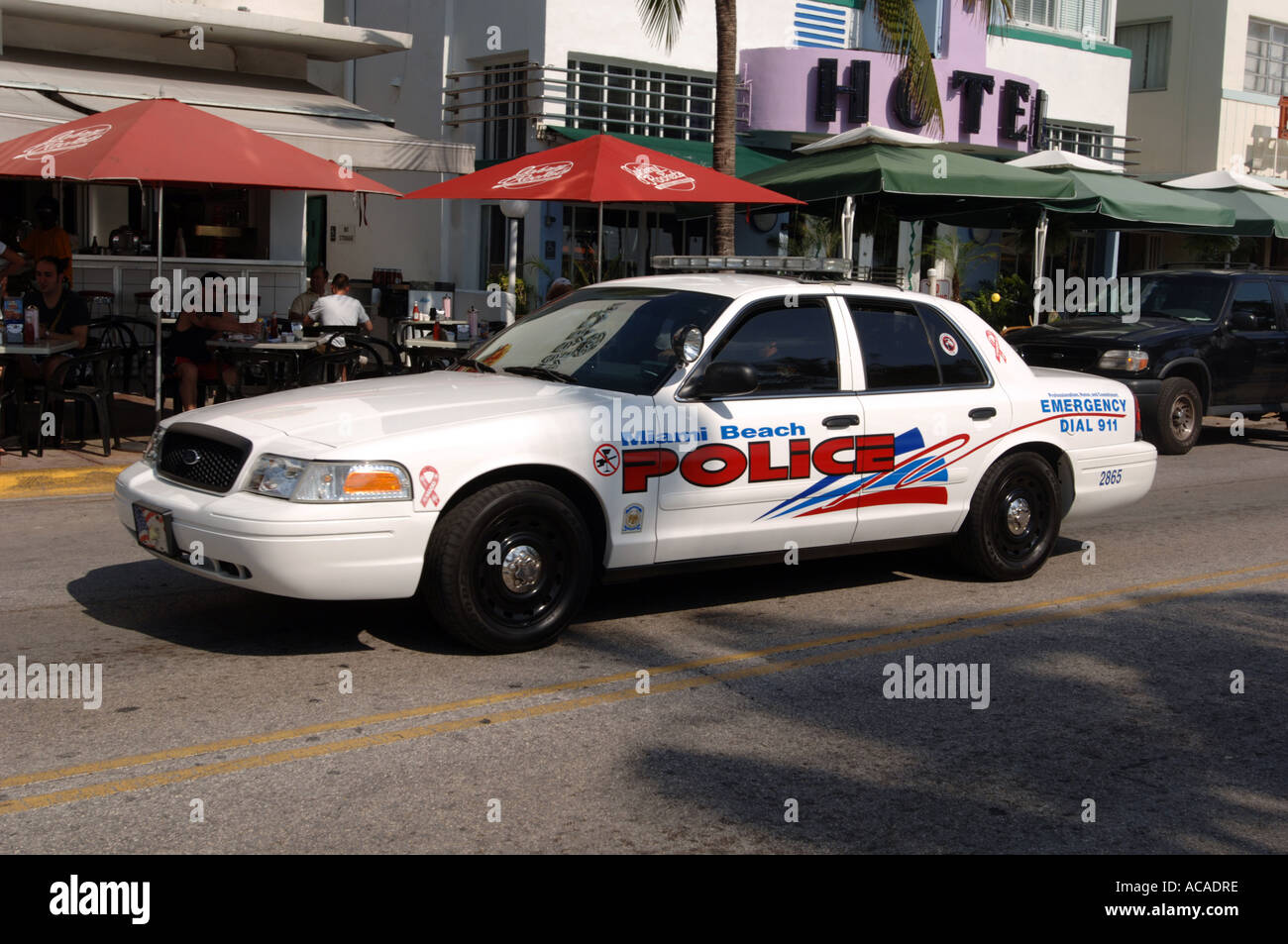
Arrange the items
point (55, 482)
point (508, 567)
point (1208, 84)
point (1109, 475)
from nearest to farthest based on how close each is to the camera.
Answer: point (508, 567), point (1109, 475), point (55, 482), point (1208, 84)

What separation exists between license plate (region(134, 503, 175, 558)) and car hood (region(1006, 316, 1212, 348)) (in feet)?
34.3

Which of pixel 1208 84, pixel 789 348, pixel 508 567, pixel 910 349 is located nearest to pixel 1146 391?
pixel 910 349

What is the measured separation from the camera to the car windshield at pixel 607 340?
6723 millimetres

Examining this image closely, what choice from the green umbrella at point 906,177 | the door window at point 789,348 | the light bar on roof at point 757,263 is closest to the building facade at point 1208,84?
the green umbrella at point 906,177

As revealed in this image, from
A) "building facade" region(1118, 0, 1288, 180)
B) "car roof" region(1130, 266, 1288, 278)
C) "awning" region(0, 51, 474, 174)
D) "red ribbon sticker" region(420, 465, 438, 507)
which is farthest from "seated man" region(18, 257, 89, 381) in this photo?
"building facade" region(1118, 0, 1288, 180)

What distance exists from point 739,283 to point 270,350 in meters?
6.55

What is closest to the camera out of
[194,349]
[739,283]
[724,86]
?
[739,283]

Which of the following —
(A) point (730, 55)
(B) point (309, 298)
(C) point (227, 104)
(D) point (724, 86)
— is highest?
(A) point (730, 55)

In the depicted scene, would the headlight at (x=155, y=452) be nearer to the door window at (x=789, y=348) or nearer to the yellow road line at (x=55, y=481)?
the door window at (x=789, y=348)

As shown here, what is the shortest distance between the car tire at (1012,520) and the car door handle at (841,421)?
1037mm

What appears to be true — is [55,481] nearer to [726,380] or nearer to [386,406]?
[386,406]

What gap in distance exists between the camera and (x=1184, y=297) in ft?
49.2

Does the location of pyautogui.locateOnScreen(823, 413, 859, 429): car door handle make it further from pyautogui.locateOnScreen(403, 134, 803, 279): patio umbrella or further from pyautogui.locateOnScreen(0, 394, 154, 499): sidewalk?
pyautogui.locateOnScreen(0, 394, 154, 499): sidewalk

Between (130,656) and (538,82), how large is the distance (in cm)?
1550
